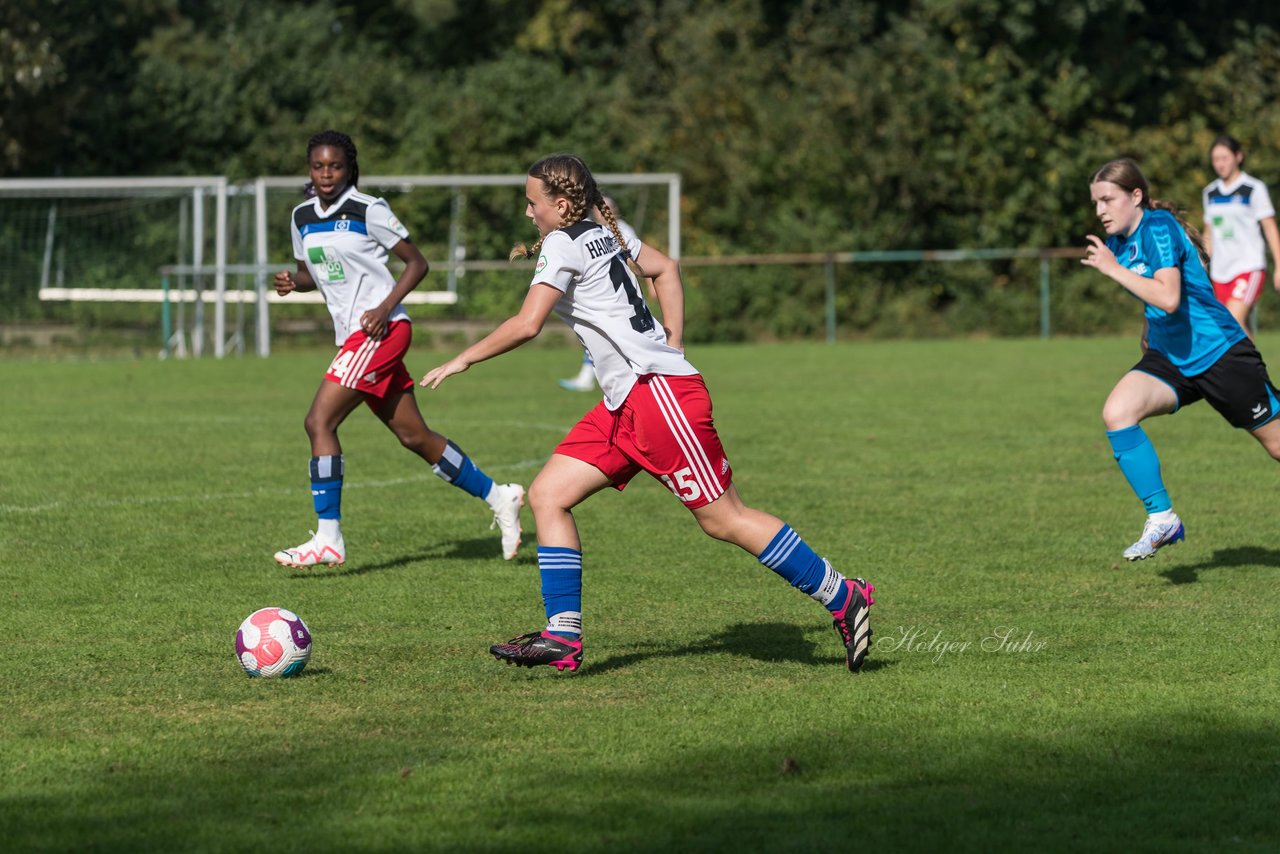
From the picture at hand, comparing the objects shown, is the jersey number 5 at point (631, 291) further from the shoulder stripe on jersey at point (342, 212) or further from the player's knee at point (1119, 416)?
the shoulder stripe on jersey at point (342, 212)

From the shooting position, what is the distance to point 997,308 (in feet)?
93.5

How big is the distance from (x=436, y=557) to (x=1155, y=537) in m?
3.40

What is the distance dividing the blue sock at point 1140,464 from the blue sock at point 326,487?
3583 millimetres

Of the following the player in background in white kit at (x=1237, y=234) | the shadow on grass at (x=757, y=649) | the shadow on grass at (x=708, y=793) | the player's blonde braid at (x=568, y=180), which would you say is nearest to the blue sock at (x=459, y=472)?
the shadow on grass at (x=757, y=649)

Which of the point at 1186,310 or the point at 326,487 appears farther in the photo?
the point at 326,487

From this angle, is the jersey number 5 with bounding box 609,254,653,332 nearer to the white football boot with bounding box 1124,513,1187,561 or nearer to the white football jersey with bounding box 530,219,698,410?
the white football jersey with bounding box 530,219,698,410

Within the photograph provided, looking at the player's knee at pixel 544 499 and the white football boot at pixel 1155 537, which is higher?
the player's knee at pixel 544 499

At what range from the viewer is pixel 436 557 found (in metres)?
8.57

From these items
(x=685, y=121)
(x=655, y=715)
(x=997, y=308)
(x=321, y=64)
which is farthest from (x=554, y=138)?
(x=655, y=715)

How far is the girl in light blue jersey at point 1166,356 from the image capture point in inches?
298

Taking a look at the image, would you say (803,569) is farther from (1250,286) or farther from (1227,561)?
(1250,286)

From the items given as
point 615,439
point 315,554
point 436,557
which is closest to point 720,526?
point 615,439

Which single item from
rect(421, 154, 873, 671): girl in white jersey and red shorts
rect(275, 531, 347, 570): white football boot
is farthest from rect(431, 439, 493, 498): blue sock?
rect(421, 154, 873, 671): girl in white jersey and red shorts

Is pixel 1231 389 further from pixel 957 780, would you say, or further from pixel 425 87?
pixel 425 87
